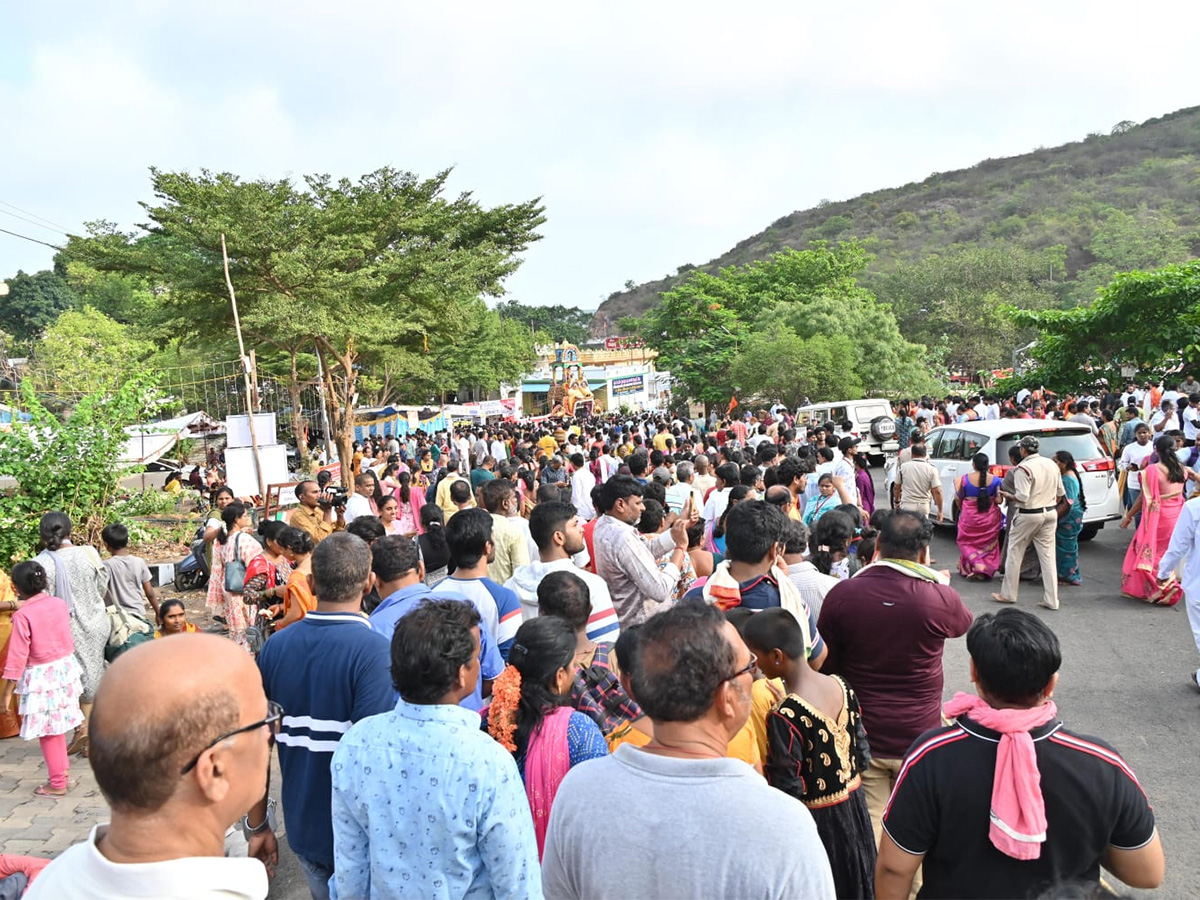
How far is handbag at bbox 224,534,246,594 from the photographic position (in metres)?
6.43

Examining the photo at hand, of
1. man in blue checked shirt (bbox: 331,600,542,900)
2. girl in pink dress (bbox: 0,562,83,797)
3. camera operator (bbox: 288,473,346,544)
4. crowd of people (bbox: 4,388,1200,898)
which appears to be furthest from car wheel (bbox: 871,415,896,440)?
man in blue checked shirt (bbox: 331,600,542,900)

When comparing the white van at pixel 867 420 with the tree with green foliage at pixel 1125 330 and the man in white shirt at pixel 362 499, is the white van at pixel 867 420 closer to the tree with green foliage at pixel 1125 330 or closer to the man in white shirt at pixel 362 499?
the tree with green foliage at pixel 1125 330

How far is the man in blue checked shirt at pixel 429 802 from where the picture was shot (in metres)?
2.17

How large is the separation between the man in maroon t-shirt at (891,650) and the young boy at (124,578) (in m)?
5.43

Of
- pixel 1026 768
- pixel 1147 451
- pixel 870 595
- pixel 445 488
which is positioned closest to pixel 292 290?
pixel 445 488

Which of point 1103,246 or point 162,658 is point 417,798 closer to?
point 162,658

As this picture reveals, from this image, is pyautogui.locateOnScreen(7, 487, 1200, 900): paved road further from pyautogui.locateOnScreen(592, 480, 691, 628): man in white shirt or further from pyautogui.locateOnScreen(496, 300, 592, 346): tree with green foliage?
pyautogui.locateOnScreen(496, 300, 592, 346): tree with green foliage

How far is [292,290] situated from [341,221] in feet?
8.01

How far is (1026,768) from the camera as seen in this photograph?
204 cm

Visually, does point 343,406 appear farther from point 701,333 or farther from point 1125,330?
point 1125,330

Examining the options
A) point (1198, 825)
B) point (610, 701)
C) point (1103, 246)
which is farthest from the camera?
point (1103, 246)

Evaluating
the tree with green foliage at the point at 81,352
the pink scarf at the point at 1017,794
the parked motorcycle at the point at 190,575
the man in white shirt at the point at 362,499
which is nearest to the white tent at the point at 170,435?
the tree with green foliage at the point at 81,352

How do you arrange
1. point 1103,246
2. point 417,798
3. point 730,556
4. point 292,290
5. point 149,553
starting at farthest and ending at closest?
point 1103,246 < point 292,290 < point 149,553 < point 730,556 < point 417,798

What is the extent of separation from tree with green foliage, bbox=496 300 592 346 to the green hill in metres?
15.0
